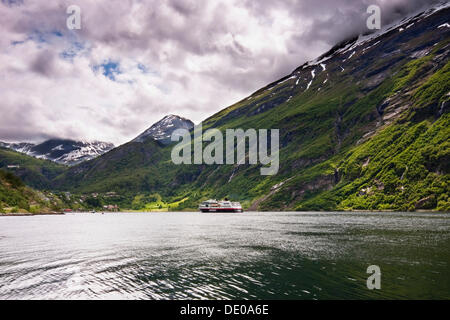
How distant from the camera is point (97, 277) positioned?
1617 inches

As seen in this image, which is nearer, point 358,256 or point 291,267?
point 291,267

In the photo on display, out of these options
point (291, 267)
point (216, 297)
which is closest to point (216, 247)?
point (291, 267)

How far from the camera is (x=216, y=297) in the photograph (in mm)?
32094

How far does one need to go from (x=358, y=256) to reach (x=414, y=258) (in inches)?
337

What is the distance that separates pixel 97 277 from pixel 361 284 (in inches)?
1353

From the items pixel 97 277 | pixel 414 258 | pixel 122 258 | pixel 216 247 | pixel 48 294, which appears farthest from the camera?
pixel 216 247

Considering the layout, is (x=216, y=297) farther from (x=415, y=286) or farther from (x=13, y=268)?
(x=13, y=268)

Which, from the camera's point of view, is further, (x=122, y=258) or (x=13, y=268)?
(x=122, y=258)
